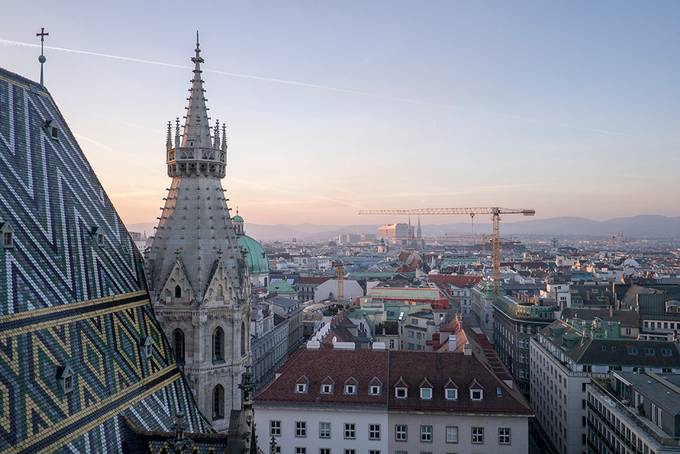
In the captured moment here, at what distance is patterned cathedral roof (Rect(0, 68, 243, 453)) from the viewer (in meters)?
19.6

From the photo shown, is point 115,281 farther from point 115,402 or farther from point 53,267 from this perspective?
point 115,402

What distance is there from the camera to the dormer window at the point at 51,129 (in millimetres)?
27578

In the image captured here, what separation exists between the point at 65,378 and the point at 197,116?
51.7 feet

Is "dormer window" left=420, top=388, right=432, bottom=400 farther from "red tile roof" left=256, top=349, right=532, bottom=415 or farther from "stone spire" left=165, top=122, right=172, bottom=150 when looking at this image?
"stone spire" left=165, top=122, right=172, bottom=150

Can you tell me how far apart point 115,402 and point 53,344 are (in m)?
3.49

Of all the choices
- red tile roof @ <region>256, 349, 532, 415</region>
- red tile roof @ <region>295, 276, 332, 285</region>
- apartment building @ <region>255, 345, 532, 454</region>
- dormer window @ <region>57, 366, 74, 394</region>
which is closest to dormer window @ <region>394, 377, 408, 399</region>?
apartment building @ <region>255, 345, 532, 454</region>

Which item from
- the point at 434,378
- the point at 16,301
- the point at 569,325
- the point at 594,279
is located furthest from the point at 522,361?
the point at 16,301

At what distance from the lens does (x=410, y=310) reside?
356ft

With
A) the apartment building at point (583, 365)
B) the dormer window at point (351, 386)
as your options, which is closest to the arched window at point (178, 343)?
the dormer window at point (351, 386)

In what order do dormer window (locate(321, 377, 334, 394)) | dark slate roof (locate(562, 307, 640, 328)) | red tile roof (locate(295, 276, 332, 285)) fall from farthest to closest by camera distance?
red tile roof (locate(295, 276, 332, 285))
dark slate roof (locate(562, 307, 640, 328))
dormer window (locate(321, 377, 334, 394))

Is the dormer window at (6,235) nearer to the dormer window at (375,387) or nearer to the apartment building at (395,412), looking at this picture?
the apartment building at (395,412)

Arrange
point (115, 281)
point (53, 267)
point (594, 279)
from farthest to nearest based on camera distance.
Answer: point (594, 279) < point (115, 281) < point (53, 267)

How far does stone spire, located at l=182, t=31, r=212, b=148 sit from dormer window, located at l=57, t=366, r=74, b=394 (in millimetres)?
14084

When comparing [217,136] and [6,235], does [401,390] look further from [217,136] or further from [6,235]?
[6,235]
